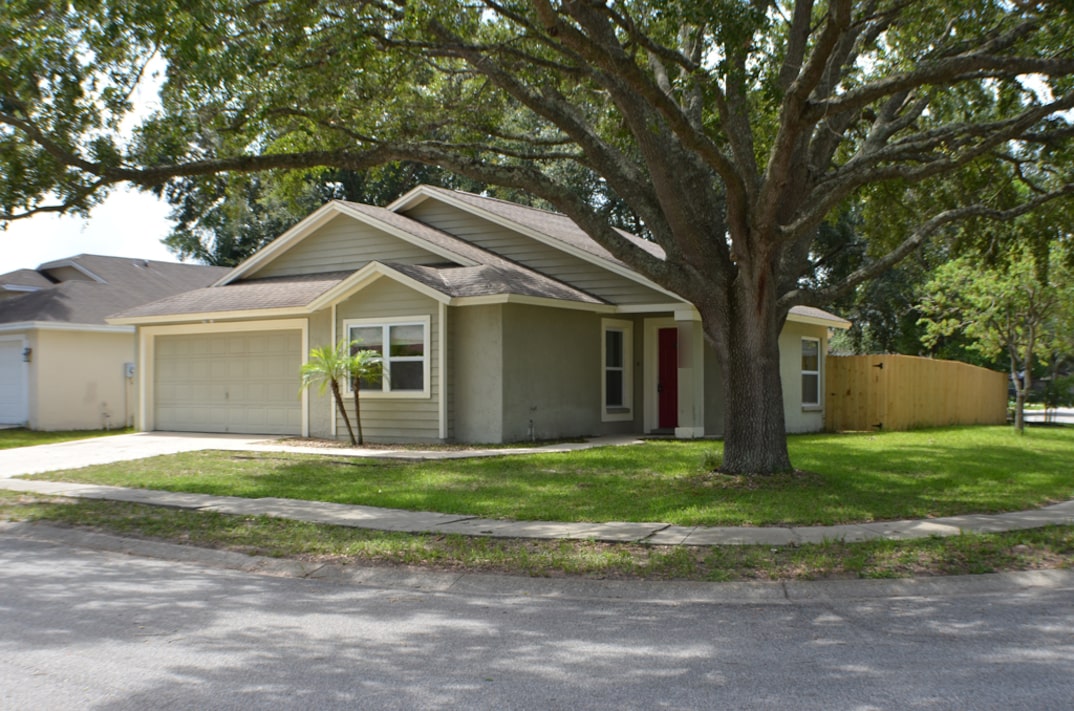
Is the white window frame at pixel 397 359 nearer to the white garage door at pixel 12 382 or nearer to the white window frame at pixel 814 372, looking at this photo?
the white window frame at pixel 814 372

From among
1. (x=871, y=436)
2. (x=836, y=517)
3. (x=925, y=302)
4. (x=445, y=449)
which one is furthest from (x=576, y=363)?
(x=925, y=302)

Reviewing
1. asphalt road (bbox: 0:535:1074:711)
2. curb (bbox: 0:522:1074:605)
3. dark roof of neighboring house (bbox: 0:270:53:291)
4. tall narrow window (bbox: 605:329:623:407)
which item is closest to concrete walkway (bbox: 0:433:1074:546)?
curb (bbox: 0:522:1074:605)

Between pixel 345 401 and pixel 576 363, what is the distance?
4.85 m

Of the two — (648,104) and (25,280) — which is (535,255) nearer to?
(648,104)

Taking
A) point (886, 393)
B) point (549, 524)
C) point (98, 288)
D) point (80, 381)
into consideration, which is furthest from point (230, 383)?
point (886, 393)

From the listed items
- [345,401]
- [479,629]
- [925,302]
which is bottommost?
[479,629]

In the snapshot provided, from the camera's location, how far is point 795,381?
23.3 meters

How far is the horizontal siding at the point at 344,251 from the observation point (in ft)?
68.7

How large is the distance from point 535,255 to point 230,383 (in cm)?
764

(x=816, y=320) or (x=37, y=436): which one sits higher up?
(x=816, y=320)

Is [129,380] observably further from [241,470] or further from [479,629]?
[479,629]

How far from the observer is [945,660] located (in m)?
5.69

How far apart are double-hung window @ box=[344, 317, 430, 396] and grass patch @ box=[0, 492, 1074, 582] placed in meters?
8.56

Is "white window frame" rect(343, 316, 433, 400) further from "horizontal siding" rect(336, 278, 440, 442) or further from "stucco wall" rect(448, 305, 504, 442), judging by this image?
"stucco wall" rect(448, 305, 504, 442)
